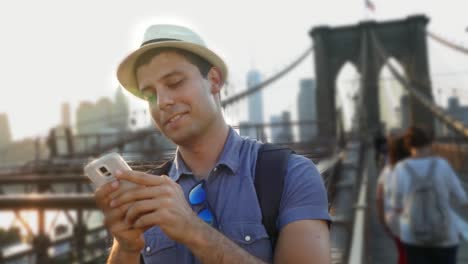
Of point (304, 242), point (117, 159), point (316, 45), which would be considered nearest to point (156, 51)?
point (117, 159)

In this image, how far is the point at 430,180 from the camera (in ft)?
11.5

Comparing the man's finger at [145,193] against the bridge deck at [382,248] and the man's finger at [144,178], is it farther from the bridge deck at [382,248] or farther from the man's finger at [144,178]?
the bridge deck at [382,248]

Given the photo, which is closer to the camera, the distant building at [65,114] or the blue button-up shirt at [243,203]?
the blue button-up shirt at [243,203]

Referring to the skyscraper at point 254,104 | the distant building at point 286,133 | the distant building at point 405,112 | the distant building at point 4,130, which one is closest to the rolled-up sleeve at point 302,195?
the distant building at point 286,133

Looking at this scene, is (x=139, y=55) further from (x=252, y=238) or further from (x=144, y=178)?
(x=252, y=238)

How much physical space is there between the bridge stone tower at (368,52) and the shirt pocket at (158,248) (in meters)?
34.6

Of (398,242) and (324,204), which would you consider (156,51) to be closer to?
(324,204)

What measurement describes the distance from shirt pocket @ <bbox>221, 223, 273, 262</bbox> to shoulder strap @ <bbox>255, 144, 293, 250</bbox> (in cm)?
2

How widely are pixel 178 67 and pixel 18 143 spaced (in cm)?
1563

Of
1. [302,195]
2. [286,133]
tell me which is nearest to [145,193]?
[302,195]

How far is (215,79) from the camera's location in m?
1.33

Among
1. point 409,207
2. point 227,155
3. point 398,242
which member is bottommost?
point 398,242

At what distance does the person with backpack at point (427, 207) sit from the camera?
344 cm

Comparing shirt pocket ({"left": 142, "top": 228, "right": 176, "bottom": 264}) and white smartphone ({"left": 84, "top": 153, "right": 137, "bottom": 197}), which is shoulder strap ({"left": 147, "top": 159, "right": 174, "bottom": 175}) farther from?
white smartphone ({"left": 84, "top": 153, "right": 137, "bottom": 197})
